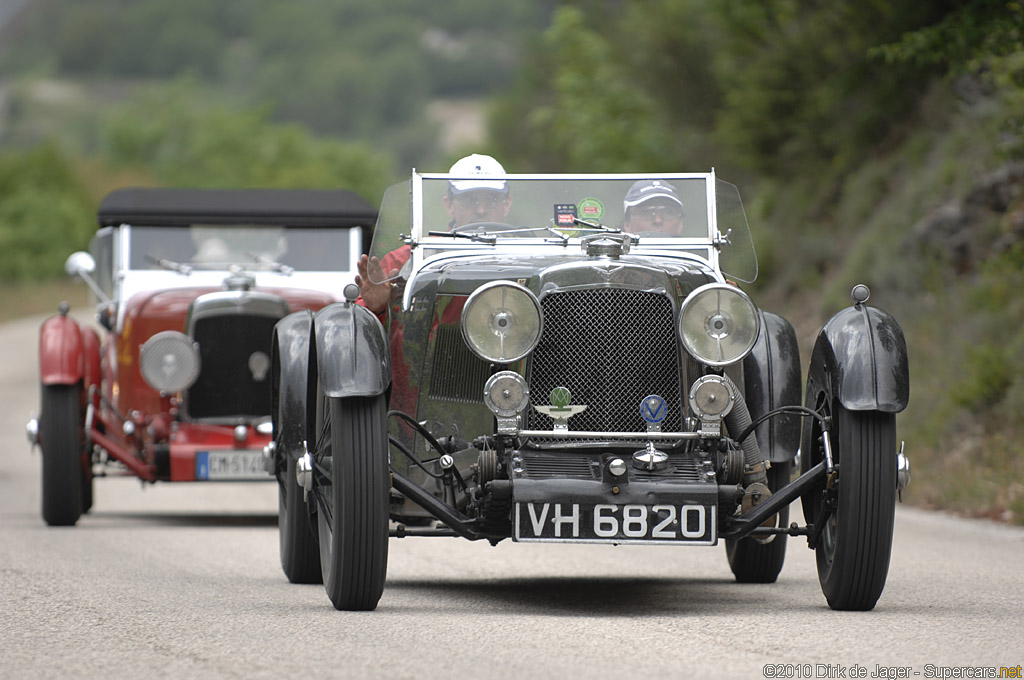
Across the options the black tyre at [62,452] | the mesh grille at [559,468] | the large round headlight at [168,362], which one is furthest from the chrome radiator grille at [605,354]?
the large round headlight at [168,362]

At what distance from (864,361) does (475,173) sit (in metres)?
2.30

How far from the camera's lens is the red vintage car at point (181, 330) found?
1129 centimetres

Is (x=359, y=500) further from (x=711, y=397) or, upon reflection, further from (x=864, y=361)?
(x=864, y=361)

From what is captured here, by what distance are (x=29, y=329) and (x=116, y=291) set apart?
99.5 ft

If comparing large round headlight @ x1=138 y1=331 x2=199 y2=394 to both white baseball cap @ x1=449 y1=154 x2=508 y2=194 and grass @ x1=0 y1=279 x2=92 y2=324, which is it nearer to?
white baseball cap @ x1=449 y1=154 x2=508 y2=194

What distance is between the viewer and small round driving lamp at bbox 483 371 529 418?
6.05 meters

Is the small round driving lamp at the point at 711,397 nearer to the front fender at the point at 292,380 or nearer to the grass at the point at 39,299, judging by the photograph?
the front fender at the point at 292,380

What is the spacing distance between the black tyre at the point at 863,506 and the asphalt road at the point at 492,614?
0.38 ft

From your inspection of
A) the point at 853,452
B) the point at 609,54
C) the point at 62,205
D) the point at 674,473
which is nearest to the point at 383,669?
the point at 674,473

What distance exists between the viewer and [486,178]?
7.57 m

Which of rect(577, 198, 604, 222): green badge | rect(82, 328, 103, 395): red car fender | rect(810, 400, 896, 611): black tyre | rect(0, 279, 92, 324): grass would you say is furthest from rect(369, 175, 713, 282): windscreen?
rect(0, 279, 92, 324): grass

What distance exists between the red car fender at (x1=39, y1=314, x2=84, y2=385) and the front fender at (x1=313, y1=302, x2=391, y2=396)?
5270 mm

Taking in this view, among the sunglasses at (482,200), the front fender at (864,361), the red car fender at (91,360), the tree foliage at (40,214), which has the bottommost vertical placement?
the red car fender at (91,360)

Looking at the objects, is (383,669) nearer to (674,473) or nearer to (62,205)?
(674,473)
